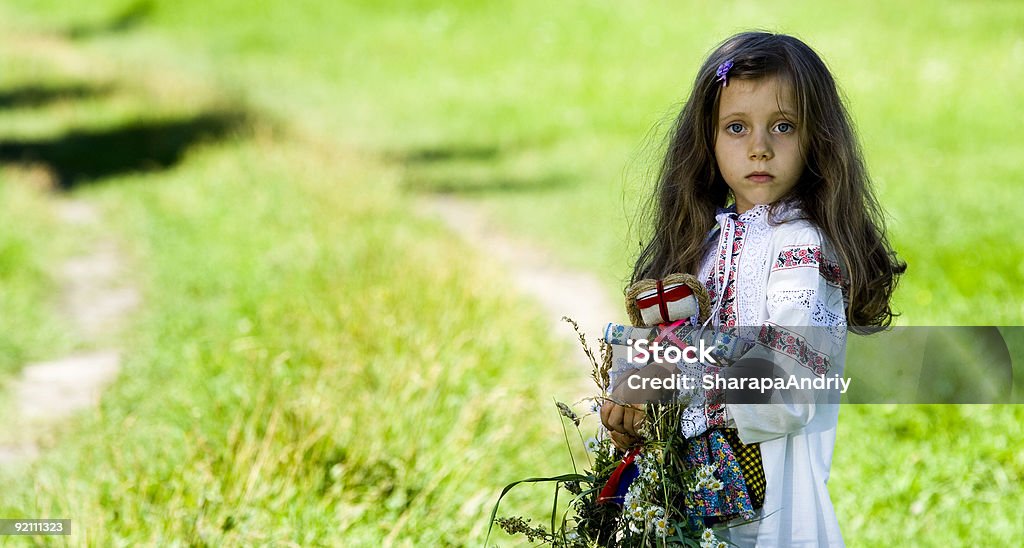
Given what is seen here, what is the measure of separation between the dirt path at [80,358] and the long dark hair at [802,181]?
10.9 feet

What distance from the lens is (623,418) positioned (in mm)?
2336

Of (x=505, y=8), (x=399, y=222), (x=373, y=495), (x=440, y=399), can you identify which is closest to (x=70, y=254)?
(x=399, y=222)

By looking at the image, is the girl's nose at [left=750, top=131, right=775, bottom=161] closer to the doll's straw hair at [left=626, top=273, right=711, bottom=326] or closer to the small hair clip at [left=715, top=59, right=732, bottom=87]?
the small hair clip at [left=715, top=59, right=732, bottom=87]

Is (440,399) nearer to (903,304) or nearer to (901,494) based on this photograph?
(901,494)

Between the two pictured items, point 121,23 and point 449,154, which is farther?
point 121,23

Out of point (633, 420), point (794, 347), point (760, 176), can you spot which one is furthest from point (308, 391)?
point (794, 347)

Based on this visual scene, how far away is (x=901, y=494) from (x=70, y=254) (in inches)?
260

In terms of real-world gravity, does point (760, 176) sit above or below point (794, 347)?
above

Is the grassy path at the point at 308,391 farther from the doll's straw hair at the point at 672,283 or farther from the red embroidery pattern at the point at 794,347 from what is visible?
the red embroidery pattern at the point at 794,347

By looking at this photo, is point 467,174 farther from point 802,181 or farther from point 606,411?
point 606,411

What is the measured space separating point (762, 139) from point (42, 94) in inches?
642

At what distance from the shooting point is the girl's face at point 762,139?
2.38m

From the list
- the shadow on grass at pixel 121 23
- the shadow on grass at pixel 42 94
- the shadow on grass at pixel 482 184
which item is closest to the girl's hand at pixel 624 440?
the shadow on grass at pixel 482 184

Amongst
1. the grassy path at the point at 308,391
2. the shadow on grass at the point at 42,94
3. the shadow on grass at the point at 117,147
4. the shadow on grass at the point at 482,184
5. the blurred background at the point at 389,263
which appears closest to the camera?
the grassy path at the point at 308,391
